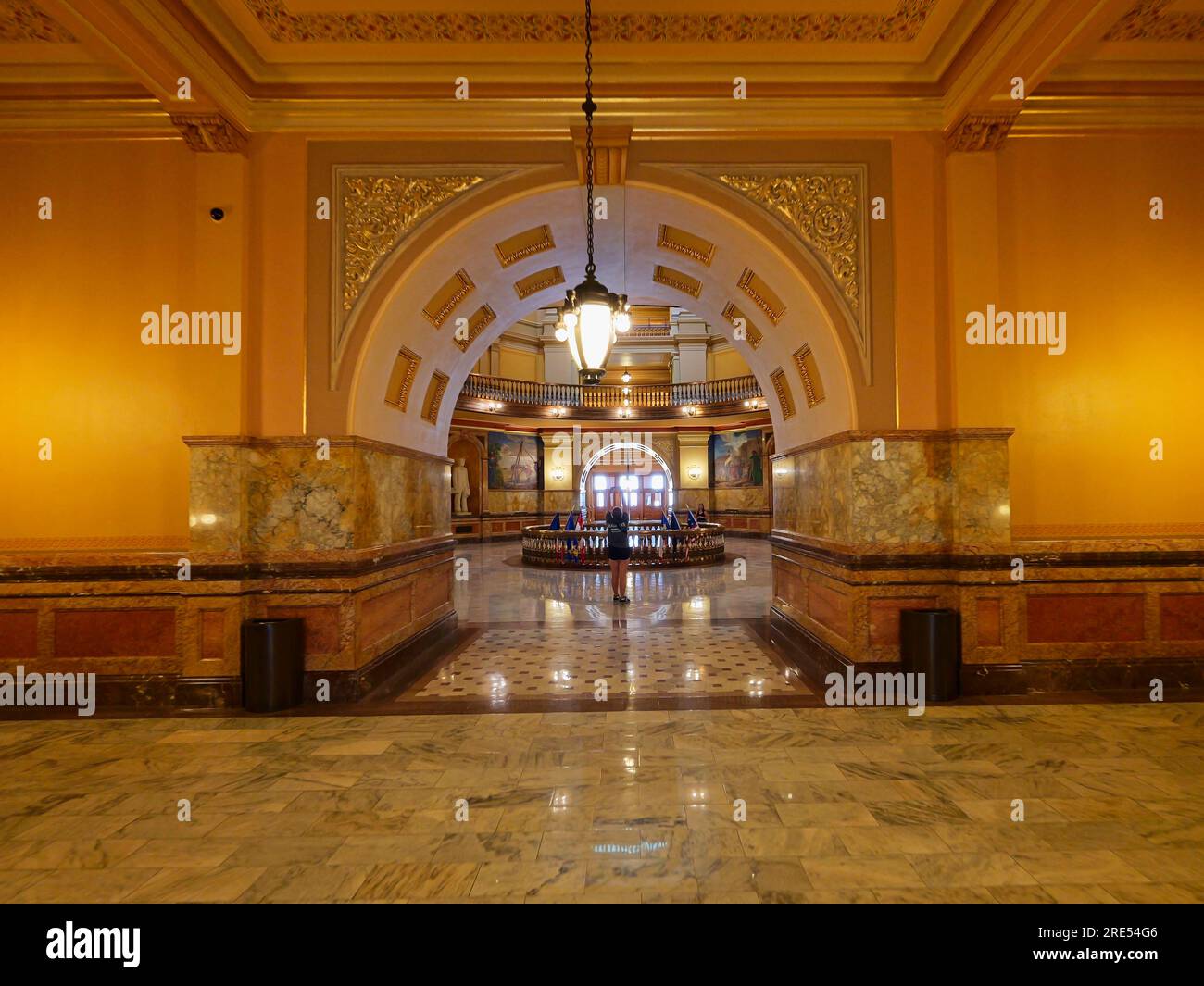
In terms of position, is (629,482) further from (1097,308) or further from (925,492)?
(1097,308)

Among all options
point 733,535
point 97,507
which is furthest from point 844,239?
point 733,535

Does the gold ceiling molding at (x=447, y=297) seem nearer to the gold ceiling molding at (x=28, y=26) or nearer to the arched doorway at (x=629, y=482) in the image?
the gold ceiling molding at (x=28, y=26)

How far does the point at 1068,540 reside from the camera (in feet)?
15.7

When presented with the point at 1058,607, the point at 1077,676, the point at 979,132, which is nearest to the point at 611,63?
the point at 979,132

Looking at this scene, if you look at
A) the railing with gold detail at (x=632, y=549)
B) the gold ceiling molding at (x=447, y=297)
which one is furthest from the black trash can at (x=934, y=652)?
the railing with gold detail at (x=632, y=549)

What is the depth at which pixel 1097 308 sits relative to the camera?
192 inches

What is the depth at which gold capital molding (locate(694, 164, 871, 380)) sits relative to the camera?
4887 mm

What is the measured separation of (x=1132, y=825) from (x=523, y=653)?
15.7 feet

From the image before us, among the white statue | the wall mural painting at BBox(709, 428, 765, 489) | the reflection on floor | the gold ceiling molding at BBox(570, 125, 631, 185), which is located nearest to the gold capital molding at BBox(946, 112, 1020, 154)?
the gold ceiling molding at BBox(570, 125, 631, 185)

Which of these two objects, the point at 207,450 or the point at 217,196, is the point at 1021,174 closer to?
the point at 217,196

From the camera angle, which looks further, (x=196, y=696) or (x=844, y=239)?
(x=844, y=239)

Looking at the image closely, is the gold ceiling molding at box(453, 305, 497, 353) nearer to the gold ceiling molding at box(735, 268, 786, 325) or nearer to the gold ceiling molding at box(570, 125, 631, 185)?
the gold ceiling molding at box(570, 125, 631, 185)

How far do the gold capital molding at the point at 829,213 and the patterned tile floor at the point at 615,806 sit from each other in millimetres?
3082

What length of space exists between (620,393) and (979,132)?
16823mm
